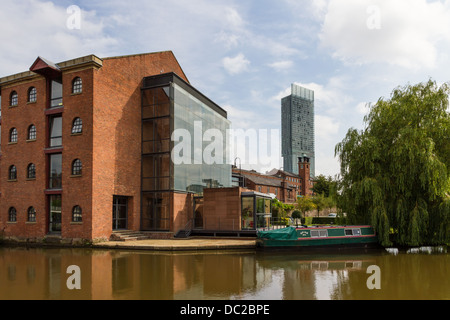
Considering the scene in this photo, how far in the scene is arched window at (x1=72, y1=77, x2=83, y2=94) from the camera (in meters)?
20.3

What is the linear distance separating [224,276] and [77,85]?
1493cm

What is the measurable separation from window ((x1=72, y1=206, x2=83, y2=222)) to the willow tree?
46.7 ft

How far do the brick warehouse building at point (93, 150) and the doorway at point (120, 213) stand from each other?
6 centimetres

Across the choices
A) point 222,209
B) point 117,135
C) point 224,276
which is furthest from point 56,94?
point 224,276

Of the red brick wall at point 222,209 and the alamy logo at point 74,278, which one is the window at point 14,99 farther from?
the alamy logo at point 74,278

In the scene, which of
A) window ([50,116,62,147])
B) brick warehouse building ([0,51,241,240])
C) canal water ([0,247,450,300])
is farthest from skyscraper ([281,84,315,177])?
canal water ([0,247,450,300])

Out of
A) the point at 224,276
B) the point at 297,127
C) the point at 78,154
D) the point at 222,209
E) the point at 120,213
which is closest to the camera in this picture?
the point at 224,276

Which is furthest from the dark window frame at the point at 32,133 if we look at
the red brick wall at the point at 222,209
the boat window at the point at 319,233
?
the boat window at the point at 319,233

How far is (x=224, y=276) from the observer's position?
1114cm

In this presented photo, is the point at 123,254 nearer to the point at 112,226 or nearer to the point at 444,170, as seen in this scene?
the point at 112,226

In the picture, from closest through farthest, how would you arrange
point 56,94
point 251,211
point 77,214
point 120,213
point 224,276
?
point 224,276 < point 77,214 < point 251,211 < point 56,94 < point 120,213

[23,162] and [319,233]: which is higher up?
[23,162]

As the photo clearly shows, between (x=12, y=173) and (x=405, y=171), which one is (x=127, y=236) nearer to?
(x=12, y=173)
